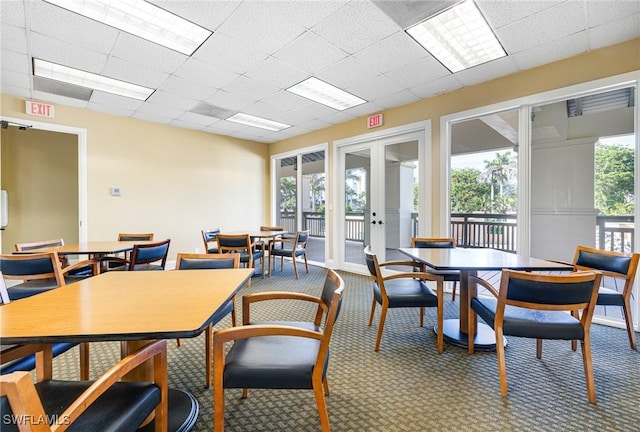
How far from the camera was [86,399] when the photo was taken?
2.74ft

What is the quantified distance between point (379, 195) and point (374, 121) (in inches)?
48.1

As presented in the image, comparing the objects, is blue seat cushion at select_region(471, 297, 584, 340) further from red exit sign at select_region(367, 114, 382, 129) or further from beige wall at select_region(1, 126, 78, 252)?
beige wall at select_region(1, 126, 78, 252)

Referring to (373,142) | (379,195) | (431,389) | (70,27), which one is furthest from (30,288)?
(373,142)

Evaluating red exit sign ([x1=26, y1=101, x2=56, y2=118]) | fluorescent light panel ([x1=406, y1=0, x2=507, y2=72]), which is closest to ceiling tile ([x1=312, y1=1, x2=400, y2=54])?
fluorescent light panel ([x1=406, y1=0, x2=507, y2=72])

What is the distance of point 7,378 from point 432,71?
3905 millimetres

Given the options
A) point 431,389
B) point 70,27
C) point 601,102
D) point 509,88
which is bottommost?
point 431,389

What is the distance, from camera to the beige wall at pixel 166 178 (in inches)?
180

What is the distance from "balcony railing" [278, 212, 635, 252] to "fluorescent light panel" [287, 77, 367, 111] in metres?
1.91

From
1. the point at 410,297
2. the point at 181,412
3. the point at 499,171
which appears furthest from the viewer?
the point at 499,171

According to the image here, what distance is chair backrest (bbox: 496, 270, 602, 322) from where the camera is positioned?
1.63m

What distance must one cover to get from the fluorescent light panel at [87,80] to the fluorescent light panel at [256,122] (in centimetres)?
140

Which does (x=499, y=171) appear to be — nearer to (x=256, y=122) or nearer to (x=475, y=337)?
(x=475, y=337)

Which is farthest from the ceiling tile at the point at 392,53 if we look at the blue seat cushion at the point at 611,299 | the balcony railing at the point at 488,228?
the blue seat cushion at the point at 611,299

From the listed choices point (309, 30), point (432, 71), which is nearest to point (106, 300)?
point (309, 30)
